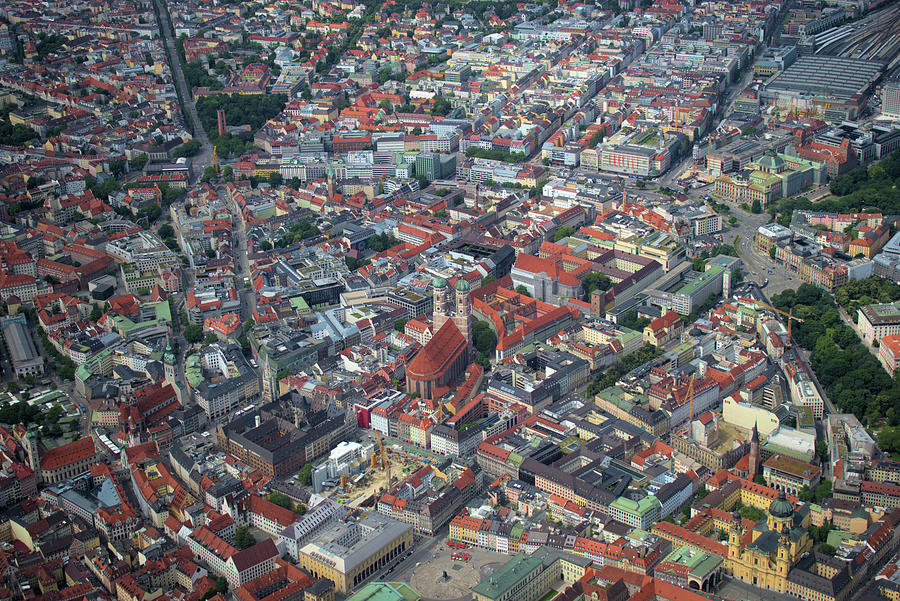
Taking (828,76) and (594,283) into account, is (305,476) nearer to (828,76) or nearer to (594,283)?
(594,283)

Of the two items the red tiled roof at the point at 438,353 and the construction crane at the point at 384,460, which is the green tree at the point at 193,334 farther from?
the construction crane at the point at 384,460

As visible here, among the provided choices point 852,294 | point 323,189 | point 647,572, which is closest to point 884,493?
point 647,572

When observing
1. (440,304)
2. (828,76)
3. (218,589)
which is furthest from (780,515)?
(828,76)

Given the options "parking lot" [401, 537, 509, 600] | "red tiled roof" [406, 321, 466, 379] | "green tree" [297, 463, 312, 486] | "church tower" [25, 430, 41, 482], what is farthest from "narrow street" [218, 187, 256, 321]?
"parking lot" [401, 537, 509, 600]

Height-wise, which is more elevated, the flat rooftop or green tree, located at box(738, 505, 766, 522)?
the flat rooftop

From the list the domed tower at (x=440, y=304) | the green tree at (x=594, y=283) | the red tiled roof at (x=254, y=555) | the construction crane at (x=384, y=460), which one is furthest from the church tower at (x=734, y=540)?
the green tree at (x=594, y=283)

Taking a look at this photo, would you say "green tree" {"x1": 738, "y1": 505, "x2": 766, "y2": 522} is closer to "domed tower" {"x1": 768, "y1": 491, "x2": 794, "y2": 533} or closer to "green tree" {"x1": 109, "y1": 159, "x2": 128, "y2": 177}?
"domed tower" {"x1": 768, "y1": 491, "x2": 794, "y2": 533}
